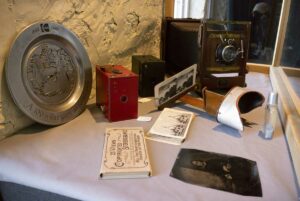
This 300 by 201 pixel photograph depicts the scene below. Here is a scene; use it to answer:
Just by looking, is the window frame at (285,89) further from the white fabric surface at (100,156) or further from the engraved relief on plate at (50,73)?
the engraved relief on plate at (50,73)

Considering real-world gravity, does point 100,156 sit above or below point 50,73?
below

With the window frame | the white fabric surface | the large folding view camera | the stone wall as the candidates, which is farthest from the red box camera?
the window frame

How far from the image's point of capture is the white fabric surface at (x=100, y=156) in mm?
571

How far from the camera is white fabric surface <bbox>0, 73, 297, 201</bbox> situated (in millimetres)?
571

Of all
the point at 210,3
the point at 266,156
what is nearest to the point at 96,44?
the point at 266,156

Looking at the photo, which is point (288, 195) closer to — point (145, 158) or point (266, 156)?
point (266, 156)

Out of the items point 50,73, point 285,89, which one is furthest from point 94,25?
point 285,89

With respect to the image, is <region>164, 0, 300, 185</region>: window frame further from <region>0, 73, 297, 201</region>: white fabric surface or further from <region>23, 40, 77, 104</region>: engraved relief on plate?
<region>23, 40, 77, 104</region>: engraved relief on plate

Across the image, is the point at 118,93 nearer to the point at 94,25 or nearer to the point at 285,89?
the point at 94,25

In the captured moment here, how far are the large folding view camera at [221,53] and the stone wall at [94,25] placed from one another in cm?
36

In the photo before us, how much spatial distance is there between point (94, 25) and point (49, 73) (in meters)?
0.30

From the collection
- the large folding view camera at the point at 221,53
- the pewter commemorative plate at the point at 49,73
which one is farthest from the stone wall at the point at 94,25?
the large folding view camera at the point at 221,53

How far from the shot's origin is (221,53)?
1.11 metres

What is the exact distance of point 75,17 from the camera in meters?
0.95
